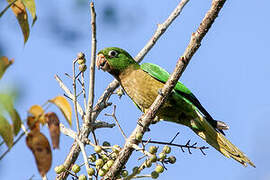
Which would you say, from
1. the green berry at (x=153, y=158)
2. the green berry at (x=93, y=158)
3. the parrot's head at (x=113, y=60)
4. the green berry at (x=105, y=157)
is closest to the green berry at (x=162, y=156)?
the green berry at (x=153, y=158)

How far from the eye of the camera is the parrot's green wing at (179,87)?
4.86 m

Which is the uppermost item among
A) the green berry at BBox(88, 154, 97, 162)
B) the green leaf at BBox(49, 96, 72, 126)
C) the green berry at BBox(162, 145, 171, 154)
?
the green berry at BBox(162, 145, 171, 154)

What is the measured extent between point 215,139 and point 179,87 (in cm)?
82

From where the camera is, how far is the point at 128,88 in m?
5.11

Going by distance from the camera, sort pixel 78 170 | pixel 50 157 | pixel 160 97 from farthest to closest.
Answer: pixel 160 97 < pixel 78 170 < pixel 50 157

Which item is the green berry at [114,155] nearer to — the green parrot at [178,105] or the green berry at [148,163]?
the green berry at [148,163]

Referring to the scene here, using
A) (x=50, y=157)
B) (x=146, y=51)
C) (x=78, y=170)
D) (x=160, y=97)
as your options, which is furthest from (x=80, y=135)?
(x=146, y=51)

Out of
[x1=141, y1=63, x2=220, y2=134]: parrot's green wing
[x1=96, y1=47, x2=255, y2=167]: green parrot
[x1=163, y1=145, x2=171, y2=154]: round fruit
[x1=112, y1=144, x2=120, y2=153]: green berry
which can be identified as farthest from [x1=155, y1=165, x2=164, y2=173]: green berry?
[x1=141, y1=63, x2=220, y2=134]: parrot's green wing

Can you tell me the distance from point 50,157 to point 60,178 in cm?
132

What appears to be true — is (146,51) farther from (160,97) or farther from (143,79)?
(160,97)

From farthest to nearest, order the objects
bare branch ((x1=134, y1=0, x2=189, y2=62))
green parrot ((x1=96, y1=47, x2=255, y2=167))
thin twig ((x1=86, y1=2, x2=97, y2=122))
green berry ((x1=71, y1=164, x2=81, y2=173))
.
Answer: green parrot ((x1=96, y1=47, x2=255, y2=167))
bare branch ((x1=134, y1=0, x2=189, y2=62))
thin twig ((x1=86, y1=2, x2=97, y2=122))
green berry ((x1=71, y1=164, x2=81, y2=173))

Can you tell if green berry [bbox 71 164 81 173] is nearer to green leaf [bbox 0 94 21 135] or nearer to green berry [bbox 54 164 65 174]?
green berry [bbox 54 164 65 174]

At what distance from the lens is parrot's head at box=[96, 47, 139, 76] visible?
545 cm

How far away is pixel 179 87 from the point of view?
4.98 metres
